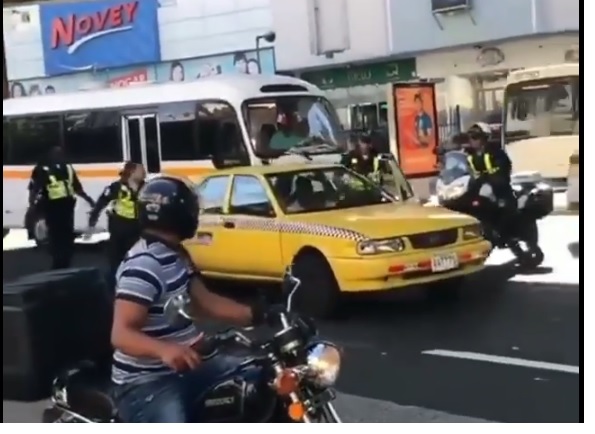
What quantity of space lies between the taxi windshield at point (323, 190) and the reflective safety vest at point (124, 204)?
2.21ft

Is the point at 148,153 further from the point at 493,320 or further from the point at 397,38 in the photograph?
the point at 493,320

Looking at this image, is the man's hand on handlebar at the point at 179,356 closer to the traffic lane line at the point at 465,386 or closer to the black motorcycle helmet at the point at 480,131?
the traffic lane line at the point at 465,386

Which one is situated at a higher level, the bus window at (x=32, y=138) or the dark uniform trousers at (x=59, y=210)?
the bus window at (x=32, y=138)

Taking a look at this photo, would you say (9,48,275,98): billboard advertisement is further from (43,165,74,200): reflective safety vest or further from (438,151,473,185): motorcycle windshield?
(438,151,473,185): motorcycle windshield

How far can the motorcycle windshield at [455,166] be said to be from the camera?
458 centimetres

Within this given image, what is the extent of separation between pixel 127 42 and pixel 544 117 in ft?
6.76

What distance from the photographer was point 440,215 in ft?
15.6

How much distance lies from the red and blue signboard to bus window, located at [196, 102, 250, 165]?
1.25ft

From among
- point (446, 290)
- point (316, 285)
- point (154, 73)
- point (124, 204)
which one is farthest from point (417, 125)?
point (124, 204)

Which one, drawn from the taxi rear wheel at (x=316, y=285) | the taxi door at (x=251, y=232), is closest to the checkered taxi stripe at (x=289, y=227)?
the taxi door at (x=251, y=232)

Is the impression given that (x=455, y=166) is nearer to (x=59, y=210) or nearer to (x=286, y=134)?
(x=286, y=134)

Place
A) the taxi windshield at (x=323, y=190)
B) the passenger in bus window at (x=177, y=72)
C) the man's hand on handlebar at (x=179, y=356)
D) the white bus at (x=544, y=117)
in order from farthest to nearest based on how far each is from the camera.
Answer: the passenger in bus window at (x=177, y=72), the taxi windshield at (x=323, y=190), the white bus at (x=544, y=117), the man's hand on handlebar at (x=179, y=356)

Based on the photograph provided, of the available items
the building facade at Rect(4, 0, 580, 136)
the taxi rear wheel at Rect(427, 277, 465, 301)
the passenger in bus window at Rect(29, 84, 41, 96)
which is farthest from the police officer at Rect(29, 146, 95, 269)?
the taxi rear wheel at Rect(427, 277, 465, 301)
